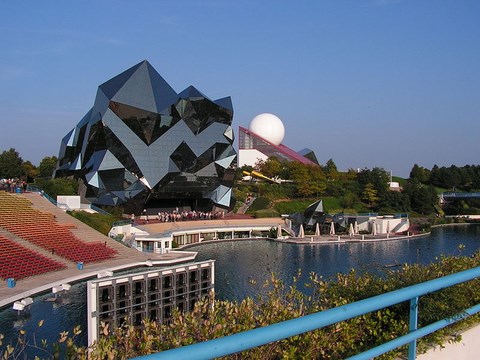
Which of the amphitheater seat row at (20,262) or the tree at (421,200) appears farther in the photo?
the tree at (421,200)

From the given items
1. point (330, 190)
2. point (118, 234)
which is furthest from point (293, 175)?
point (118, 234)

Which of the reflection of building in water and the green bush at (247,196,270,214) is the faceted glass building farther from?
the reflection of building in water

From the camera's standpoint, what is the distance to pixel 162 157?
47.4 meters

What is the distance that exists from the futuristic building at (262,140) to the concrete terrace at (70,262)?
44.0 meters

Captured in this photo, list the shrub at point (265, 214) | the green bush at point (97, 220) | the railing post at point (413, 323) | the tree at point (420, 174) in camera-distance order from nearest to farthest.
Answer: the railing post at point (413, 323) < the green bush at point (97, 220) < the shrub at point (265, 214) < the tree at point (420, 174)

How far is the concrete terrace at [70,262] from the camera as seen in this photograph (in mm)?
22400

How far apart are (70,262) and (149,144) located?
19686mm

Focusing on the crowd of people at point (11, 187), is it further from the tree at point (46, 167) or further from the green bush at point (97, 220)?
the tree at point (46, 167)

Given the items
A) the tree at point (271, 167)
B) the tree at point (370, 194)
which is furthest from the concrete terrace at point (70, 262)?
the tree at point (271, 167)

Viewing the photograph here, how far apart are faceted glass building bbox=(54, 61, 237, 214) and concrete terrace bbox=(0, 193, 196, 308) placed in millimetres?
7496

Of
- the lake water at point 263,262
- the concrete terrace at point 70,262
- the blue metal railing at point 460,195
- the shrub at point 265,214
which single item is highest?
the blue metal railing at point 460,195

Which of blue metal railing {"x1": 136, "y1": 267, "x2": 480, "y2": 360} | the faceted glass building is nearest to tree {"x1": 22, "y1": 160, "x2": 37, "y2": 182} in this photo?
the faceted glass building

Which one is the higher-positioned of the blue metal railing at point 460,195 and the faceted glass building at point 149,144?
the faceted glass building at point 149,144

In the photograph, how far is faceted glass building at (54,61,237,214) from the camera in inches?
1793
